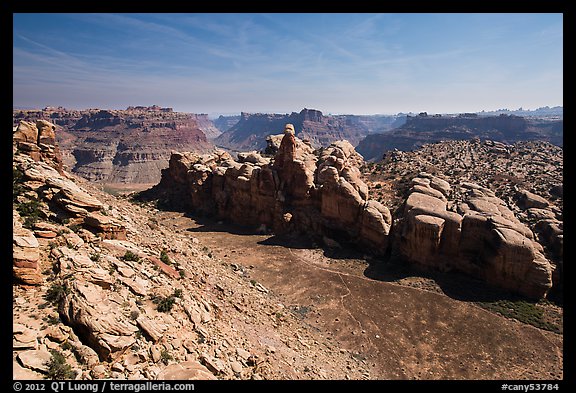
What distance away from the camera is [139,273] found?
57.6ft

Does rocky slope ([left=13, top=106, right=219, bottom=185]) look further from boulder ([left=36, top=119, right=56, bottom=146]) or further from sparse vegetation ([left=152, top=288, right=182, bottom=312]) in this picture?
sparse vegetation ([left=152, top=288, right=182, bottom=312])

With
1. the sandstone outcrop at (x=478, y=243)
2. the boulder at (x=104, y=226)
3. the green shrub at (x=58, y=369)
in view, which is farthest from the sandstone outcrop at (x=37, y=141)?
the sandstone outcrop at (x=478, y=243)

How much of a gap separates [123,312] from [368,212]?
31792mm

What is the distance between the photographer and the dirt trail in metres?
22.0

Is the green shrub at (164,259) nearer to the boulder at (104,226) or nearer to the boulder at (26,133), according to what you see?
the boulder at (104,226)

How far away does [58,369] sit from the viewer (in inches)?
379

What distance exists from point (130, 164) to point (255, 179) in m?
147

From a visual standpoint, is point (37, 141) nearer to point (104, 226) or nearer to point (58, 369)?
point (104, 226)

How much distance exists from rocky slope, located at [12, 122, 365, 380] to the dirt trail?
9.55 feet

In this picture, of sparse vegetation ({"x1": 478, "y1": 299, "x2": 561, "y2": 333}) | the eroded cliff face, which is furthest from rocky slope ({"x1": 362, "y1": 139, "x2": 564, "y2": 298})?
sparse vegetation ({"x1": 478, "y1": 299, "x2": 561, "y2": 333})

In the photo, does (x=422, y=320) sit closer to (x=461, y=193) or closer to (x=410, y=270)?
(x=410, y=270)

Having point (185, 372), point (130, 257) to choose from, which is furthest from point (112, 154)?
point (185, 372)

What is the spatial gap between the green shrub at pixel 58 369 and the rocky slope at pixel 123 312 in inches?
1.3
